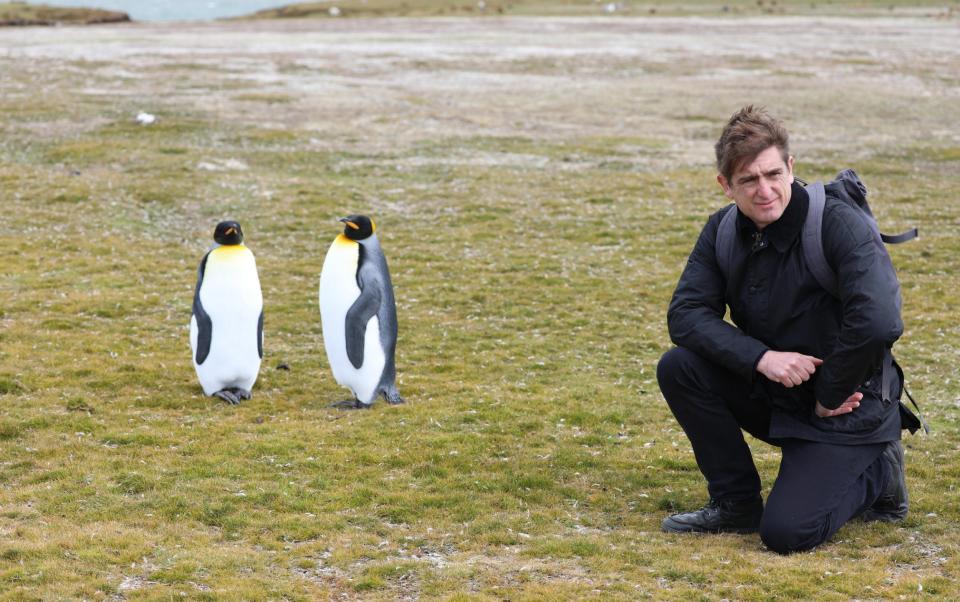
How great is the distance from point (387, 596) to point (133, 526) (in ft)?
5.34

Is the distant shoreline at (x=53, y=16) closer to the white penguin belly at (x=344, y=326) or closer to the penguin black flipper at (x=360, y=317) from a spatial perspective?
the white penguin belly at (x=344, y=326)

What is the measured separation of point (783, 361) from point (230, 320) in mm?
4783

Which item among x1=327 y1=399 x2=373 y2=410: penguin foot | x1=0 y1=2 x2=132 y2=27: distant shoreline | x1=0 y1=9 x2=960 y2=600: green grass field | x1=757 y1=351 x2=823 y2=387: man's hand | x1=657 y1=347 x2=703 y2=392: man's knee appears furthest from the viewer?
x1=0 y1=2 x2=132 y2=27: distant shoreline

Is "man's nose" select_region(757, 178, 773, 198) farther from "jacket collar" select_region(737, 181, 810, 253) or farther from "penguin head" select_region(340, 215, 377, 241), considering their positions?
"penguin head" select_region(340, 215, 377, 241)

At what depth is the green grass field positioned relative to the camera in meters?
5.52

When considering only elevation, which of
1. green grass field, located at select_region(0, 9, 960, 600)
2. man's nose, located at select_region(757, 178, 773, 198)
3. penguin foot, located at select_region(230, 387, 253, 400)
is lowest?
penguin foot, located at select_region(230, 387, 253, 400)

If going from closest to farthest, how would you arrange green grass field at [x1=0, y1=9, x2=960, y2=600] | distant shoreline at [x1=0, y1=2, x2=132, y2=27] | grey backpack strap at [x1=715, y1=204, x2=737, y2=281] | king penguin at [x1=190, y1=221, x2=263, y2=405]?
green grass field at [x1=0, y1=9, x2=960, y2=600] → grey backpack strap at [x1=715, y1=204, x2=737, y2=281] → king penguin at [x1=190, y1=221, x2=263, y2=405] → distant shoreline at [x1=0, y1=2, x2=132, y2=27]

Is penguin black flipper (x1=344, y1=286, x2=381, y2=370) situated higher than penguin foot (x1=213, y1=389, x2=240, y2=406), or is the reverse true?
penguin black flipper (x1=344, y1=286, x2=381, y2=370)

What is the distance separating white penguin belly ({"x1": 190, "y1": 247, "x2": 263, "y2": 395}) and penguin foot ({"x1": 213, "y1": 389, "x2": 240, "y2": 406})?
7 cm

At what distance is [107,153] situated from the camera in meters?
19.6

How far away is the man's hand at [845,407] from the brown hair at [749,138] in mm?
1202

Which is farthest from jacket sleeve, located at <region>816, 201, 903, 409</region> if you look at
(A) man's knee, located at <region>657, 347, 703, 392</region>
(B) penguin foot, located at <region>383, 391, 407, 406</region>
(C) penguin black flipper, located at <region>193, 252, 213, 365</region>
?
(C) penguin black flipper, located at <region>193, 252, 213, 365</region>

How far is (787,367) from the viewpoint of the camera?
17.8ft

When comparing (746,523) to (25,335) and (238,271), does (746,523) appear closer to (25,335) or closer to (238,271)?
(238,271)
